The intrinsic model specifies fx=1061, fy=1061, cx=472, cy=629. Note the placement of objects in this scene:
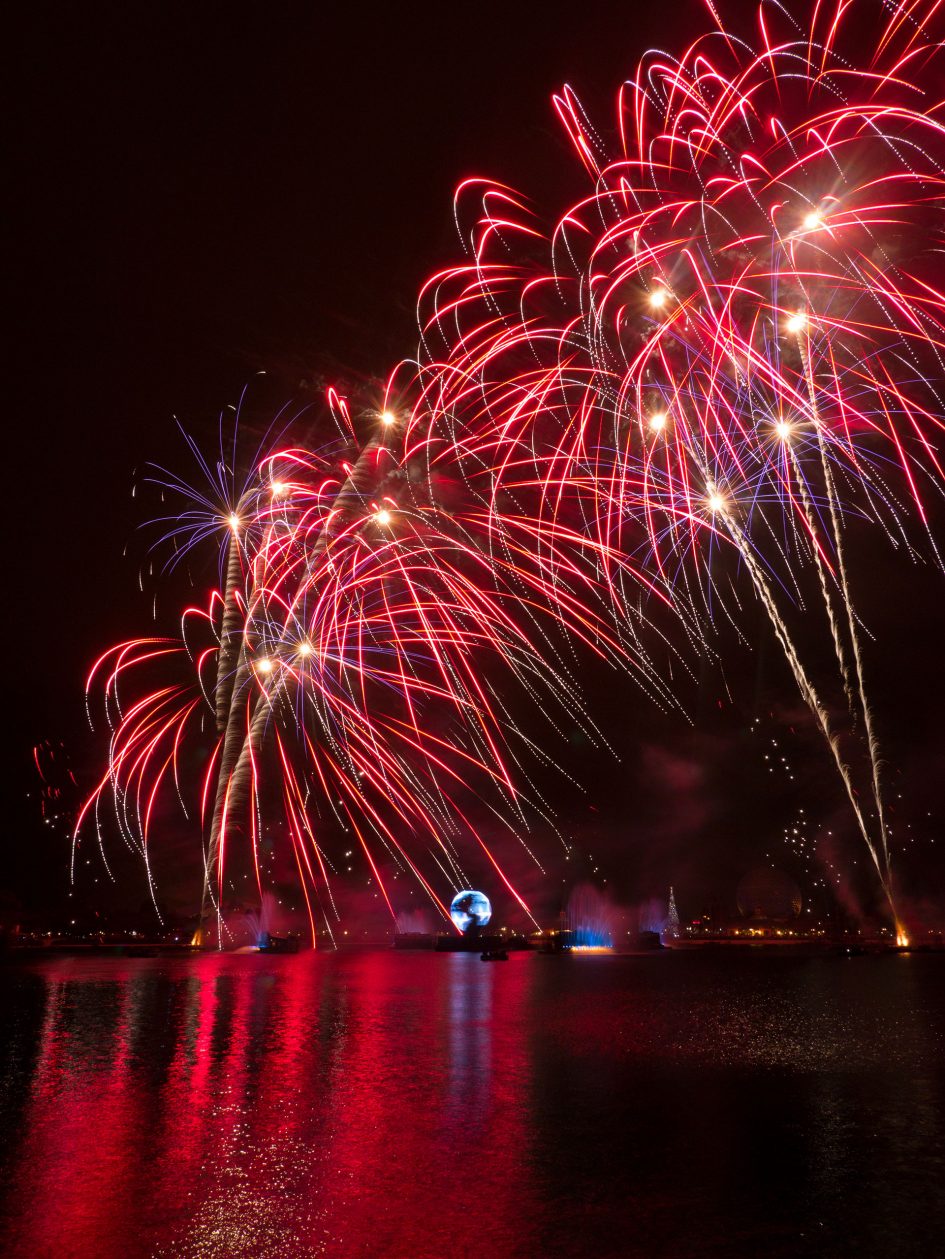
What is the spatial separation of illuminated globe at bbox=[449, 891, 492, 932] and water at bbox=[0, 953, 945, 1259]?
5293cm

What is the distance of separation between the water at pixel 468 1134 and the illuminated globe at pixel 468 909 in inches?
2084

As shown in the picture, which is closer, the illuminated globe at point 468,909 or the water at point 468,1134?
the water at point 468,1134

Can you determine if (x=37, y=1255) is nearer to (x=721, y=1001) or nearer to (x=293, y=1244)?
(x=293, y=1244)

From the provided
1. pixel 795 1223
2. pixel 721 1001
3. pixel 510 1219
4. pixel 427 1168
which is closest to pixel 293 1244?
pixel 510 1219

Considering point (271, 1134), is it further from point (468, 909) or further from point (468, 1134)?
point (468, 909)

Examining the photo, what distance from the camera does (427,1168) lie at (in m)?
8.33

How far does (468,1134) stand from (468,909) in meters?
65.5

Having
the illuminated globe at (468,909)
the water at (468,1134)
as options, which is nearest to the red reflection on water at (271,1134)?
the water at (468,1134)

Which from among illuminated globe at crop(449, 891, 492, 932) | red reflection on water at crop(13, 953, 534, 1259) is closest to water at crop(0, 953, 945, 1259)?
red reflection on water at crop(13, 953, 534, 1259)

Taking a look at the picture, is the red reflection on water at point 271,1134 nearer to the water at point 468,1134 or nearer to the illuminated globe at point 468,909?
the water at point 468,1134

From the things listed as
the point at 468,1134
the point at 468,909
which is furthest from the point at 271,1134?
the point at 468,909

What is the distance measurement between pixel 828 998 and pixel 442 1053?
49.3 ft

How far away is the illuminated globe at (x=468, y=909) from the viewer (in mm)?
73375

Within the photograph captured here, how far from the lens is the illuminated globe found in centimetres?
7338
